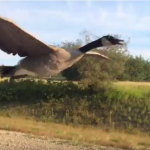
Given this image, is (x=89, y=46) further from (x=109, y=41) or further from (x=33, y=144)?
(x=33, y=144)

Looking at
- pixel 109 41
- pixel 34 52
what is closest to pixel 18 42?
pixel 34 52

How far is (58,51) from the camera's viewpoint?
8.72 metres

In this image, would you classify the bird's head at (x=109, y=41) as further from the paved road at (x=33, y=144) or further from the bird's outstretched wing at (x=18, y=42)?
the paved road at (x=33, y=144)

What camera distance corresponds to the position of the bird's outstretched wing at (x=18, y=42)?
9.08 meters

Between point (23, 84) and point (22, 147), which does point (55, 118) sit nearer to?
point (23, 84)

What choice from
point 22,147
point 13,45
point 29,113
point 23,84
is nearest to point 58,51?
point 13,45

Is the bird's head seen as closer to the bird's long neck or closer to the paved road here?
the bird's long neck

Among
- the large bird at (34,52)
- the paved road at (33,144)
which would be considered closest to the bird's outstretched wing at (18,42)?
the large bird at (34,52)

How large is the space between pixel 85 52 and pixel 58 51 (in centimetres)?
57

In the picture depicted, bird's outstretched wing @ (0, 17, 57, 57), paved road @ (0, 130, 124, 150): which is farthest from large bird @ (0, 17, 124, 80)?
paved road @ (0, 130, 124, 150)

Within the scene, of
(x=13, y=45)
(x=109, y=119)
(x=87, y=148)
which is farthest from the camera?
(x=109, y=119)

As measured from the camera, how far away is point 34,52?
369 inches

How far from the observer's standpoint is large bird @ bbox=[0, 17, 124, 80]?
841 cm

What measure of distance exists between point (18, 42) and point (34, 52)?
566 mm
